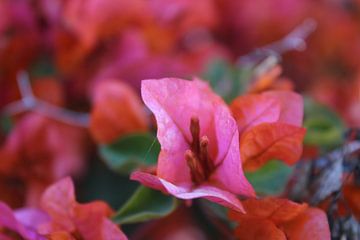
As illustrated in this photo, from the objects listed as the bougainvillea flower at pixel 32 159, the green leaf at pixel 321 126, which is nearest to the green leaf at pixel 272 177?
the green leaf at pixel 321 126

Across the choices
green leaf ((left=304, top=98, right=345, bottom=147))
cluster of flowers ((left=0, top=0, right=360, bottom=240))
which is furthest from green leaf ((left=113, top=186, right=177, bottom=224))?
green leaf ((left=304, top=98, right=345, bottom=147))

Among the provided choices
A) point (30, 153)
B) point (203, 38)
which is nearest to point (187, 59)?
point (203, 38)

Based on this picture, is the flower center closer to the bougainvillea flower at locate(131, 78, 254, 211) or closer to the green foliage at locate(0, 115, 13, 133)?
the bougainvillea flower at locate(131, 78, 254, 211)

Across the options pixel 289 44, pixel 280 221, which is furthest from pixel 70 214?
pixel 289 44

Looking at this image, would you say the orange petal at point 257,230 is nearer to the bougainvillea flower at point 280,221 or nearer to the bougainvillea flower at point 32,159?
the bougainvillea flower at point 280,221

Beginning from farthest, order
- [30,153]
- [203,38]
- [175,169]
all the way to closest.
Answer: [203,38] < [30,153] < [175,169]

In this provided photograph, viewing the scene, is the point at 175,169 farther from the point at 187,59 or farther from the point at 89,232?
the point at 187,59
